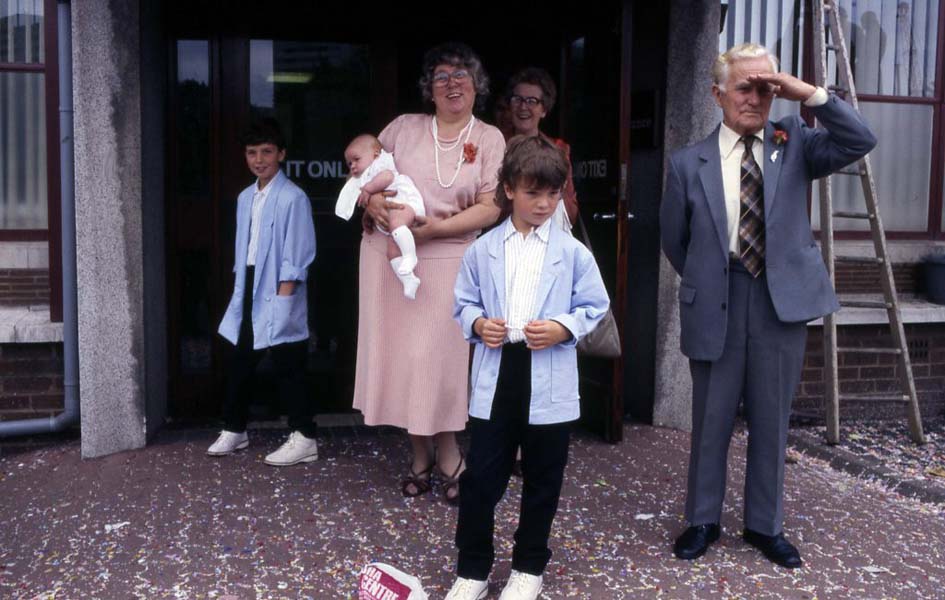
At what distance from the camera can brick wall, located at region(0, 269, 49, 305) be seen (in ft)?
18.6

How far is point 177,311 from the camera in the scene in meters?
5.78

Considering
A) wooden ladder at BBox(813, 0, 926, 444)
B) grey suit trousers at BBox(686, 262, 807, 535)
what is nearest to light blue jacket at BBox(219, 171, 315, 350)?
grey suit trousers at BBox(686, 262, 807, 535)

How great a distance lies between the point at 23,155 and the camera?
5.77 m

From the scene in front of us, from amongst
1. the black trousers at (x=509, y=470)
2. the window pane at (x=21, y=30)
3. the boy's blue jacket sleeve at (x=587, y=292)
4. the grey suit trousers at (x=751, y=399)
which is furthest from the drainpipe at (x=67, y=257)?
the grey suit trousers at (x=751, y=399)

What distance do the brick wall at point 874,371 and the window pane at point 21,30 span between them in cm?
508

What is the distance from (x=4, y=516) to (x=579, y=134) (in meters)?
3.65

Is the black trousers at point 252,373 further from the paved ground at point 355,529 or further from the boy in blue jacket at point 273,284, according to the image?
the paved ground at point 355,529

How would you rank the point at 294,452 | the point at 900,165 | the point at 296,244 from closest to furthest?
1. the point at 296,244
2. the point at 294,452
3. the point at 900,165

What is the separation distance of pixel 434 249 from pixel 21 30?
10.1ft

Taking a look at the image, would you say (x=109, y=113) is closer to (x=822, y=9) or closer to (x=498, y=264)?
(x=498, y=264)

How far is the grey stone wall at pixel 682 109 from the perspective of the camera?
5621 millimetres

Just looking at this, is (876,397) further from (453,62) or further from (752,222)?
(453,62)

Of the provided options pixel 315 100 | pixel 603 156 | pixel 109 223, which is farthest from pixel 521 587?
pixel 315 100

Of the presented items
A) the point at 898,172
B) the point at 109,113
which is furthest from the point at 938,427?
the point at 109,113
